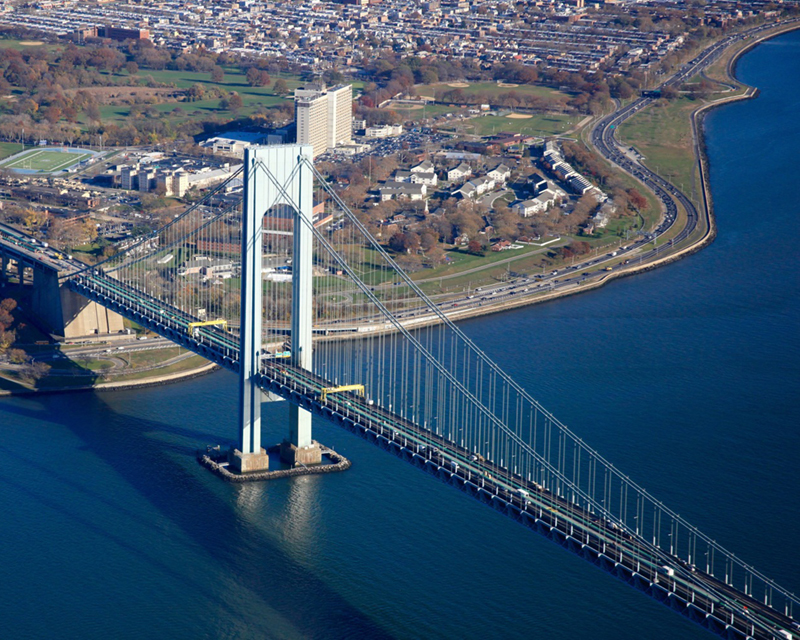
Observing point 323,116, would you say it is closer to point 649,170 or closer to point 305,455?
point 649,170

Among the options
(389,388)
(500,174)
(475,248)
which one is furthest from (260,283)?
(500,174)

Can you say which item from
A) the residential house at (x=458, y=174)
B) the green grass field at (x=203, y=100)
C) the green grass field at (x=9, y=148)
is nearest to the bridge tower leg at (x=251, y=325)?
the residential house at (x=458, y=174)

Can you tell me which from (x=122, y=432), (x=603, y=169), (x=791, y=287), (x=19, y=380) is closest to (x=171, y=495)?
(x=122, y=432)

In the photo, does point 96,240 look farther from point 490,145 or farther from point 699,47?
point 699,47

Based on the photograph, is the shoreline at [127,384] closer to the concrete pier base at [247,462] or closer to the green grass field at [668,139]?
the concrete pier base at [247,462]

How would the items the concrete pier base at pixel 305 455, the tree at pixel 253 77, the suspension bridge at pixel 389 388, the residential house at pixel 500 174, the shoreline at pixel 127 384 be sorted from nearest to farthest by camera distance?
1. the suspension bridge at pixel 389 388
2. the concrete pier base at pixel 305 455
3. the shoreline at pixel 127 384
4. the residential house at pixel 500 174
5. the tree at pixel 253 77
